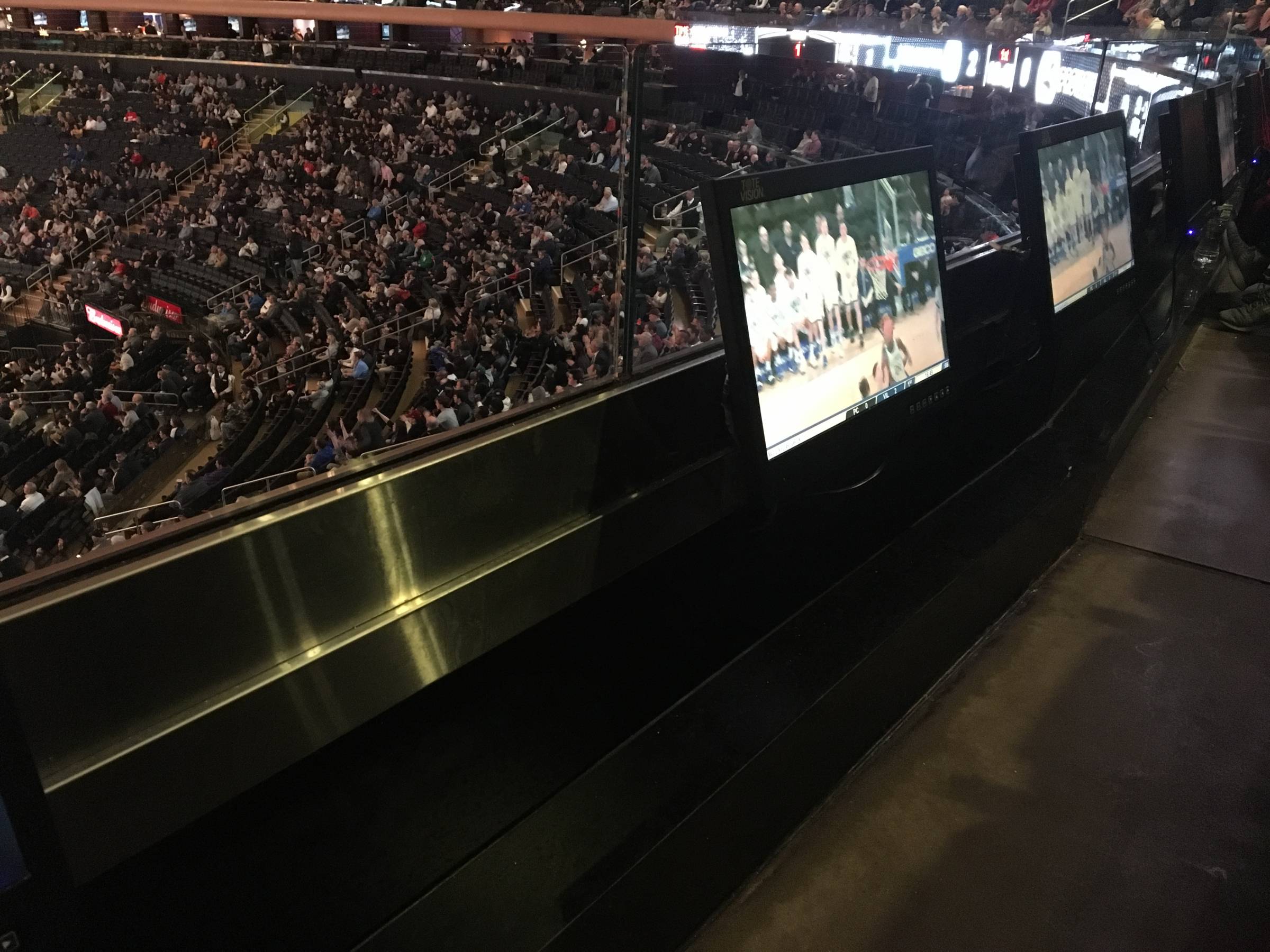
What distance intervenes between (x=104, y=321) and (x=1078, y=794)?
15.7 ft

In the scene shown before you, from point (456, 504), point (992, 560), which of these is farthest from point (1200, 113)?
point (456, 504)

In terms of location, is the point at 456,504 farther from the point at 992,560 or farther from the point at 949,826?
the point at 992,560

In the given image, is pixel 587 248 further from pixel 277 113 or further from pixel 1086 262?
pixel 277 113

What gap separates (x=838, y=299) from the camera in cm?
142

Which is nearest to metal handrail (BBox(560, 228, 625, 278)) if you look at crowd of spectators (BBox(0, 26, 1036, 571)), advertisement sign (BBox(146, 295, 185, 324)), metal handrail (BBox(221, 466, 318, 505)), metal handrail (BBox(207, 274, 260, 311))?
crowd of spectators (BBox(0, 26, 1036, 571))

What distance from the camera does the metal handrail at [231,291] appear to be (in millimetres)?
3799

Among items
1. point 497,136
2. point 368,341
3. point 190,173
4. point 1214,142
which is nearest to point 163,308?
point 190,173

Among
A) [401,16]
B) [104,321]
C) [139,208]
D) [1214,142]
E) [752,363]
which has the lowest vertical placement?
[752,363]

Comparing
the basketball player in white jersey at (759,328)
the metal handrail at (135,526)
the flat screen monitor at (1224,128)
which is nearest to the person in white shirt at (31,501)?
the metal handrail at (135,526)

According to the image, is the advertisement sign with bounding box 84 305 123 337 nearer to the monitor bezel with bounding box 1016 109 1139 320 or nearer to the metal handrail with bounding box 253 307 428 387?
the metal handrail with bounding box 253 307 428 387

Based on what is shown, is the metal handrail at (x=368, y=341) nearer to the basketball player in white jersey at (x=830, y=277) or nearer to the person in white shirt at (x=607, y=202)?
the person in white shirt at (x=607, y=202)

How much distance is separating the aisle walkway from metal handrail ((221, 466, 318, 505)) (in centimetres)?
98

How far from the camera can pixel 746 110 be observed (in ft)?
5.88

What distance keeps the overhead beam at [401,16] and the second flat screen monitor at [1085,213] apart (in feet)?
6.02
